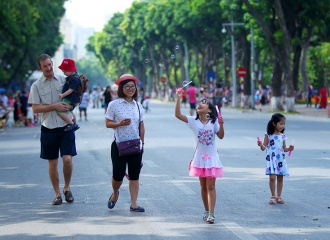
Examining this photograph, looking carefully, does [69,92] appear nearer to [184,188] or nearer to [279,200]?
[184,188]

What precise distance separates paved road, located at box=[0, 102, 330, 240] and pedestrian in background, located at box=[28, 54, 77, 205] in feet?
1.68

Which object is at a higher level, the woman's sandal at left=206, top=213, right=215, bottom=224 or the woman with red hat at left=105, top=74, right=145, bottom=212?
the woman with red hat at left=105, top=74, right=145, bottom=212

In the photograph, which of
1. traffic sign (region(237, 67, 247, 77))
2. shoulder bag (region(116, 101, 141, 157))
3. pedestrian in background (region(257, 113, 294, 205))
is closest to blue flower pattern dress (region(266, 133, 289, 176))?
pedestrian in background (region(257, 113, 294, 205))

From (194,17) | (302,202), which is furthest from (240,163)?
(194,17)

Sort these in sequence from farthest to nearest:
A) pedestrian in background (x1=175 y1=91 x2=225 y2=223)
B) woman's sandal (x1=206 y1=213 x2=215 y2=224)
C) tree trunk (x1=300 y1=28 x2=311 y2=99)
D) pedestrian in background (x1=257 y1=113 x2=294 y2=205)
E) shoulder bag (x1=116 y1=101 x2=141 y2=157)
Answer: tree trunk (x1=300 y1=28 x2=311 y2=99) < pedestrian in background (x1=257 y1=113 x2=294 y2=205) < shoulder bag (x1=116 y1=101 x2=141 y2=157) < pedestrian in background (x1=175 y1=91 x2=225 y2=223) < woman's sandal (x1=206 y1=213 x2=215 y2=224)

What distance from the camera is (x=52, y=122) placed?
11797 mm

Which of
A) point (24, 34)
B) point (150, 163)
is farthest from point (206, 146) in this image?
point (24, 34)

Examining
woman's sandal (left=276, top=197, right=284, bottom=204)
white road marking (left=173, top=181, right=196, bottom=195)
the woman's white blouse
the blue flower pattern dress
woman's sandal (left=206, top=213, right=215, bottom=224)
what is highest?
the woman's white blouse

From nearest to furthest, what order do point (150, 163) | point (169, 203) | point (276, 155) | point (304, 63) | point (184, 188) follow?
point (276, 155) < point (169, 203) < point (184, 188) < point (150, 163) < point (304, 63)

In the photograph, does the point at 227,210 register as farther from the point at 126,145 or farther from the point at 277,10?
the point at 277,10

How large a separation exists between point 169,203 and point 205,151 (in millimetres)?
1715

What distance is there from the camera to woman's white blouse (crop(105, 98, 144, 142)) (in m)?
10.9

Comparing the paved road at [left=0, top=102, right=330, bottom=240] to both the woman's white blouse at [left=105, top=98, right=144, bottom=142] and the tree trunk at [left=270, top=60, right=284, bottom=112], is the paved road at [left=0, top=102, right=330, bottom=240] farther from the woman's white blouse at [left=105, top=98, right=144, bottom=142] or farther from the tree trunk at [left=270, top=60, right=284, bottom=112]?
the tree trunk at [left=270, top=60, right=284, bottom=112]

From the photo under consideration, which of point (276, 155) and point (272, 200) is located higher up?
point (276, 155)
